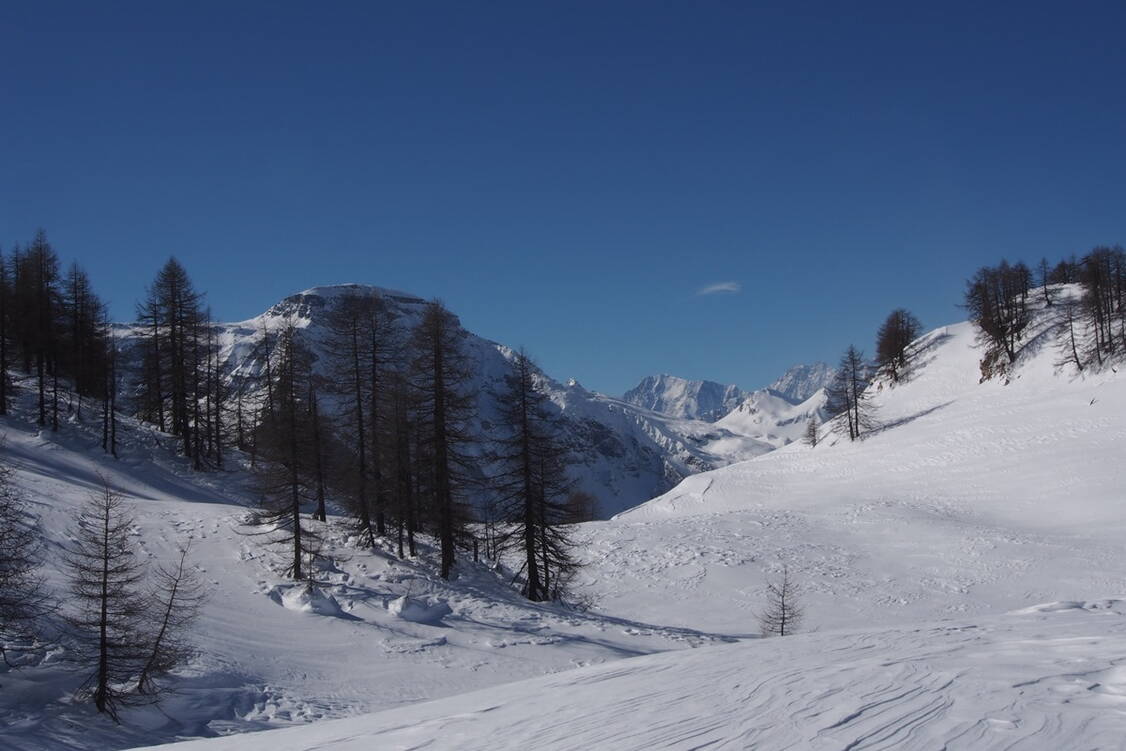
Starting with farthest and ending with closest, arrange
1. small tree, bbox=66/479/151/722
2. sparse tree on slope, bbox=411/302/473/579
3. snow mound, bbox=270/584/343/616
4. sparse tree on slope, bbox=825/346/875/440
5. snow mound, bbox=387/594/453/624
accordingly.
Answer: sparse tree on slope, bbox=825/346/875/440 < sparse tree on slope, bbox=411/302/473/579 < snow mound, bbox=387/594/453/624 < snow mound, bbox=270/584/343/616 < small tree, bbox=66/479/151/722

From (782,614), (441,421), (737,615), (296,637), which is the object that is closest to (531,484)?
(441,421)

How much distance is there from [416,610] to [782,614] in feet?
39.6

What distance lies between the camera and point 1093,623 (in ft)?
31.1

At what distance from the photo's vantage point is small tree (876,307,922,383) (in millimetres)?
72000

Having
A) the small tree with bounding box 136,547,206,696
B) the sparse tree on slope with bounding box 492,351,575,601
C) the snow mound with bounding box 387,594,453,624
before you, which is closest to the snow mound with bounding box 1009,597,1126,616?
the sparse tree on slope with bounding box 492,351,575,601

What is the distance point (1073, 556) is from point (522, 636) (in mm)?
24752

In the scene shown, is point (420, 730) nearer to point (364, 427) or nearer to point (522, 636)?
point (522, 636)

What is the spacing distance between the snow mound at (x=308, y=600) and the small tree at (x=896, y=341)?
65730 mm

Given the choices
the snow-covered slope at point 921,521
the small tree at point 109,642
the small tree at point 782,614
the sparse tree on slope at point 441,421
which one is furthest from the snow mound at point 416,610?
the small tree at point 782,614

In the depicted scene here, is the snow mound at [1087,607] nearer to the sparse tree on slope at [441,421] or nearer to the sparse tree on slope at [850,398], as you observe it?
the sparse tree on slope at [441,421]

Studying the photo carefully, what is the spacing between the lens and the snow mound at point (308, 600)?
20062mm

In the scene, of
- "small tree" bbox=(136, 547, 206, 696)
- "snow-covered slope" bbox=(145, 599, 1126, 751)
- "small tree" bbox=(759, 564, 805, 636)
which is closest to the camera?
"snow-covered slope" bbox=(145, 599, 1126, 751)

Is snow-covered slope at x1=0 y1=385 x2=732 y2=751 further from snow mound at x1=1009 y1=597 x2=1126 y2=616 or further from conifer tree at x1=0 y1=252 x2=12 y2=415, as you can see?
snow mound at x1=1009 y1=597 x2=1126 y2=616

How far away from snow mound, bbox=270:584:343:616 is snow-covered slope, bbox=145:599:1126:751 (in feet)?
41.2
